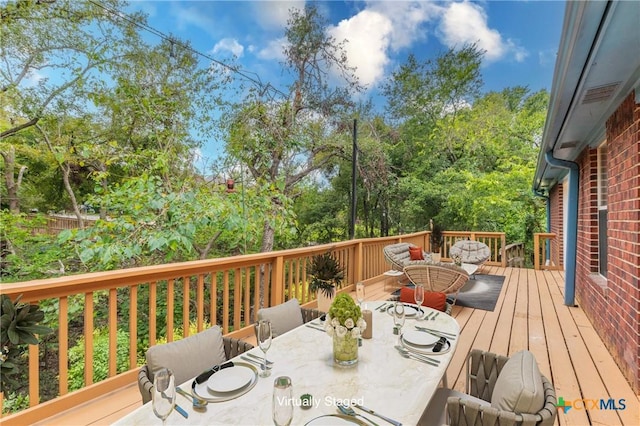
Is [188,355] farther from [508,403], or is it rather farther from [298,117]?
[298,117]

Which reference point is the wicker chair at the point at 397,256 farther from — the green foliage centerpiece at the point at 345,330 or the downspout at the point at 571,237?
the green foliage centerpiece at the point at 345,330

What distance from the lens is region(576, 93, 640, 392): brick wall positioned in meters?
2.25

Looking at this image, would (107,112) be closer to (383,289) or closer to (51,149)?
(51,149)

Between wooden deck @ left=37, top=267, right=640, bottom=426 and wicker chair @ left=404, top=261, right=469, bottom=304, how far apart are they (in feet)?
1.26

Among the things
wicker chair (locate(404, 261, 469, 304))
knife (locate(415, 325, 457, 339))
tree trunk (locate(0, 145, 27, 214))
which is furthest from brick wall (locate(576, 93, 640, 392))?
tree trunk (locate(0, 145, 27, 214))

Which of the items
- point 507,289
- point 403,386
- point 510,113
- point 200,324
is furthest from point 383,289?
point 510,113

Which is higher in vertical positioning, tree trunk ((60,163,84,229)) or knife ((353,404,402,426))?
→ tree trunk ((60,163,84,229))

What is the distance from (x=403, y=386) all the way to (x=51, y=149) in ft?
21.0

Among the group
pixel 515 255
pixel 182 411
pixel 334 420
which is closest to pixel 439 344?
pixel 334 420

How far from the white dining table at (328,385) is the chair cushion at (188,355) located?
0.27m

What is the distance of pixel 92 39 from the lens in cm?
529

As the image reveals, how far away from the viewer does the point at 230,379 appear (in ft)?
4.18

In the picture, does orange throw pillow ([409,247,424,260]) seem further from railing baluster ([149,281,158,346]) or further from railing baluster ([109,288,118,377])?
railing baluster ([109,288,118,377])

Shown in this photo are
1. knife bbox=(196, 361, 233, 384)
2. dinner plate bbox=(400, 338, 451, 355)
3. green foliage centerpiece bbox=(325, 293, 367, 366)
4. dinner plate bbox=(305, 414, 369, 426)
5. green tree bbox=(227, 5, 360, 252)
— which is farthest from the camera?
green tree bbox=(227, 5, 360, 252)
